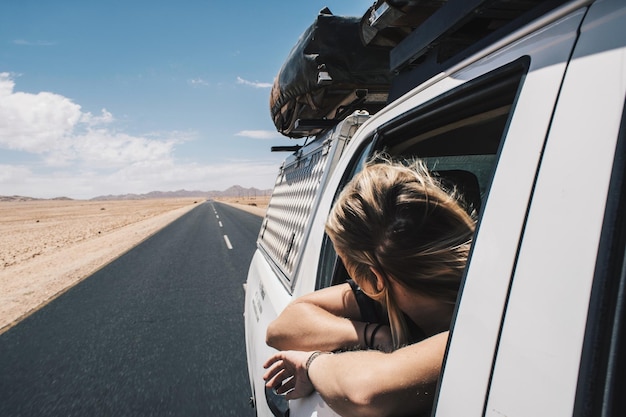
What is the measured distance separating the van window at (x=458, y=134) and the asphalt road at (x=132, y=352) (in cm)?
240

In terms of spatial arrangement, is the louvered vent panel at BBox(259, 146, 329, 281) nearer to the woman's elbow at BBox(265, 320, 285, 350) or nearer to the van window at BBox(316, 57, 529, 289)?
the van window at BBox(316, 57, 529, 289)

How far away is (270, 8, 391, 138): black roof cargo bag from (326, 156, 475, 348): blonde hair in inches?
52.2

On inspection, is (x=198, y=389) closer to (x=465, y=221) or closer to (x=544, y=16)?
(x=465, y=221)

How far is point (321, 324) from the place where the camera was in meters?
1.31

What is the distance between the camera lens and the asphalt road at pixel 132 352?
338 cm

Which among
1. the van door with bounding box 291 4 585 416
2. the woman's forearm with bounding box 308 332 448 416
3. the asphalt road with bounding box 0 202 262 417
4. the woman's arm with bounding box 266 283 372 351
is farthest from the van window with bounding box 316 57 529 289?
the asphalt road with bounding box 0 202 262 417

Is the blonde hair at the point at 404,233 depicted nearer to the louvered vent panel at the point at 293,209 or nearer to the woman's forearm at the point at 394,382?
the woman's forearm at the point at 394,382

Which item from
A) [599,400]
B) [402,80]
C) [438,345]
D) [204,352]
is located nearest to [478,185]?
[402,80]

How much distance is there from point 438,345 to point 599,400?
1.33 ft

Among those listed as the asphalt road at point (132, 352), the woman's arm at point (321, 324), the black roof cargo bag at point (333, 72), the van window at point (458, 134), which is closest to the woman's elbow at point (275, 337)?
the woman's arm at point (321, 324)

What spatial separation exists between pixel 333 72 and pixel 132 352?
386 cm

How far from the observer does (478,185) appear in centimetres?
209

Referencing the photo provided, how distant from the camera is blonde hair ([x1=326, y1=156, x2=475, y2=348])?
1020 millimetres

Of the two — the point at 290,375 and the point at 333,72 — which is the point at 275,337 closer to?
the point at 290,375
